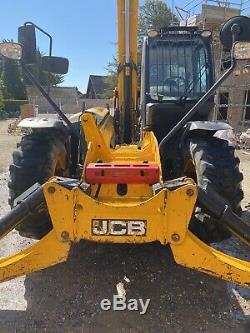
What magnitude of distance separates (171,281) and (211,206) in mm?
1117

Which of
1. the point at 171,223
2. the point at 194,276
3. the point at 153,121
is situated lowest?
the point at 194,276

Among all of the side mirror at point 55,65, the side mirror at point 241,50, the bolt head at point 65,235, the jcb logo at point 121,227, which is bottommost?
the bolt head at point 65,235

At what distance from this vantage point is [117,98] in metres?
5.28

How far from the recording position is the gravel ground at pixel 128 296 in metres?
3.12

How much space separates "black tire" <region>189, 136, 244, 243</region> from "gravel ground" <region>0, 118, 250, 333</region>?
0.48 meters

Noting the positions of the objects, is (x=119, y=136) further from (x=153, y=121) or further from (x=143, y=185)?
(x=143, y=185)

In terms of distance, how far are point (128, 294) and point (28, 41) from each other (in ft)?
8.40

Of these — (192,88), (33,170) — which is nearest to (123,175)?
(33,170)

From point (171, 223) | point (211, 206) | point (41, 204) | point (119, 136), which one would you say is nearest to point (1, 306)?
point (41, 204)

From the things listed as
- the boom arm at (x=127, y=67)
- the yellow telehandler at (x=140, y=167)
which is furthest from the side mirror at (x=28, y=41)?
the boom arm at (x=127, y=67)

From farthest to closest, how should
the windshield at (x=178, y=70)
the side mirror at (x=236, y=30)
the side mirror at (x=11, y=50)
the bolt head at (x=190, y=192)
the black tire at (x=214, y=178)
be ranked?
1. the windshield at (x=178, y=70)
2. the side mirror at (x=11, y=50)
3. the black tire at (x=214, y=178)
4. the side mirror at (x=236, y=30)
5. the bolt head at (x=190, y=192)

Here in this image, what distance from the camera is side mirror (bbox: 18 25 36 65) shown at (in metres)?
3.84

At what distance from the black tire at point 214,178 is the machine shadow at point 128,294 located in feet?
1.57

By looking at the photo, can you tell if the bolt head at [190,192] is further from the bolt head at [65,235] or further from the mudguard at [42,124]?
the mudguard at [42,124]
